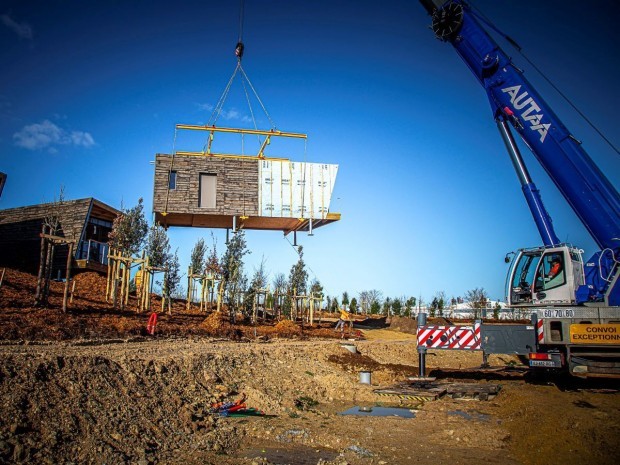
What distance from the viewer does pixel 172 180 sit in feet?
102

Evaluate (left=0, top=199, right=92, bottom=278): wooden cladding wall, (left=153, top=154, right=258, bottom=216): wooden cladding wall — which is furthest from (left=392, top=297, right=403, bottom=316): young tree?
(left=0, top=199, right=92, bottom=278): wooden cladding wall

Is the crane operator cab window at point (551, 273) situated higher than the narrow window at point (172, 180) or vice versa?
the narrow window at point (172, 180)

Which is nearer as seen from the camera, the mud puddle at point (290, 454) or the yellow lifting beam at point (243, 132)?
the mud puddle at point (290, 454)

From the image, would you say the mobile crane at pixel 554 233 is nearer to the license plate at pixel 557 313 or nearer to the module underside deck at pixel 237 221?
the license plate at pixel 557 313

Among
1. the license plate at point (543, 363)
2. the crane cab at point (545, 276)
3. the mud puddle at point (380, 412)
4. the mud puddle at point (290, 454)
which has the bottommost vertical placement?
the mud puddle at point (380, 412)

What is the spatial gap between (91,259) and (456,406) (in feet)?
92.3

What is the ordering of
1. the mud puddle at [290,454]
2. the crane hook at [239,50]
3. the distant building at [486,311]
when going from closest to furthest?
the mud puddle at [290,454]
the distant building at [486,311]
the crane hook at [239,50]

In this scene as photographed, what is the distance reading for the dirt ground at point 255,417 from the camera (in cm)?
652

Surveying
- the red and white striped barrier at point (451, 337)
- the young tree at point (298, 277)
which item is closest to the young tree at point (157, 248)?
the young tree at point (298, 277)

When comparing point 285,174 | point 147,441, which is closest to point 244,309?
point 285,174

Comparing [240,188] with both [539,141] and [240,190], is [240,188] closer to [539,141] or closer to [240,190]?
[240,190]

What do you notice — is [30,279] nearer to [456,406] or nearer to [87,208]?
[87,208]

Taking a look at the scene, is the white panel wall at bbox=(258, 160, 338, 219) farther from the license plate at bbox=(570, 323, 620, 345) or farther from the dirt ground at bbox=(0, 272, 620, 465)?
the license plate at bbox=(570, 323, 620, 345)

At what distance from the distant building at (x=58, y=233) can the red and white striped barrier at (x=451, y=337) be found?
24531 millimetres
